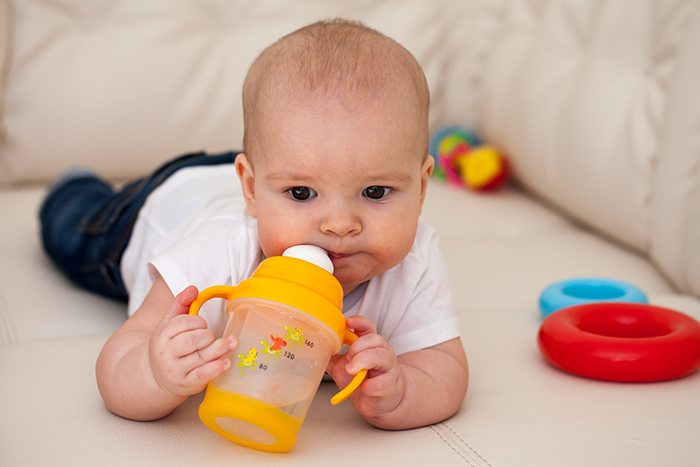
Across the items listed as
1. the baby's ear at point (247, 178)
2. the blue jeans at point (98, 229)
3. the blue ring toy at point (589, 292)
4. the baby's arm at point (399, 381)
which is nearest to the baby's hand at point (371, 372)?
the baby's arm at point (399, 381)

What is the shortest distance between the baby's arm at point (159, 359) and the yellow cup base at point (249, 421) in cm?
3

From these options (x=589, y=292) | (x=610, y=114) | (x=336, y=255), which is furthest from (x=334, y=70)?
(x=610, y=114)

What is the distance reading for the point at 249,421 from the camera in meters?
0.98

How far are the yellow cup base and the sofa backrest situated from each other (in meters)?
0.93

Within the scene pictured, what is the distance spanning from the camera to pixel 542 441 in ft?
3.56

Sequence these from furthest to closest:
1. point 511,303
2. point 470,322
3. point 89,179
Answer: point 89,179 < point 511,303 < point 470,322

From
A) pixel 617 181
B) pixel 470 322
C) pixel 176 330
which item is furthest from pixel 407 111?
pixel 617 181

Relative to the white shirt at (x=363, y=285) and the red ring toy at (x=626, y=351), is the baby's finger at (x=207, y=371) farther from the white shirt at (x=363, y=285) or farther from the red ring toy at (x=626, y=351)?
the red ring toy at (x=626, y=351)

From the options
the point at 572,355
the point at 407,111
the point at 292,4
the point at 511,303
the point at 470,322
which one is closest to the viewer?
the point at 407,111

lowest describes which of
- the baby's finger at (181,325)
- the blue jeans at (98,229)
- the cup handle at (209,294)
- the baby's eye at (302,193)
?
the blue jeans at (98,229)

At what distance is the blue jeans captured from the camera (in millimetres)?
1635

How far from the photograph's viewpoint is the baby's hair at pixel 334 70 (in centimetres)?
112

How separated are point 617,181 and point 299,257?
91 cm

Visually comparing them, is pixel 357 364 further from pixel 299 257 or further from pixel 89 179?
pixel 89 179
